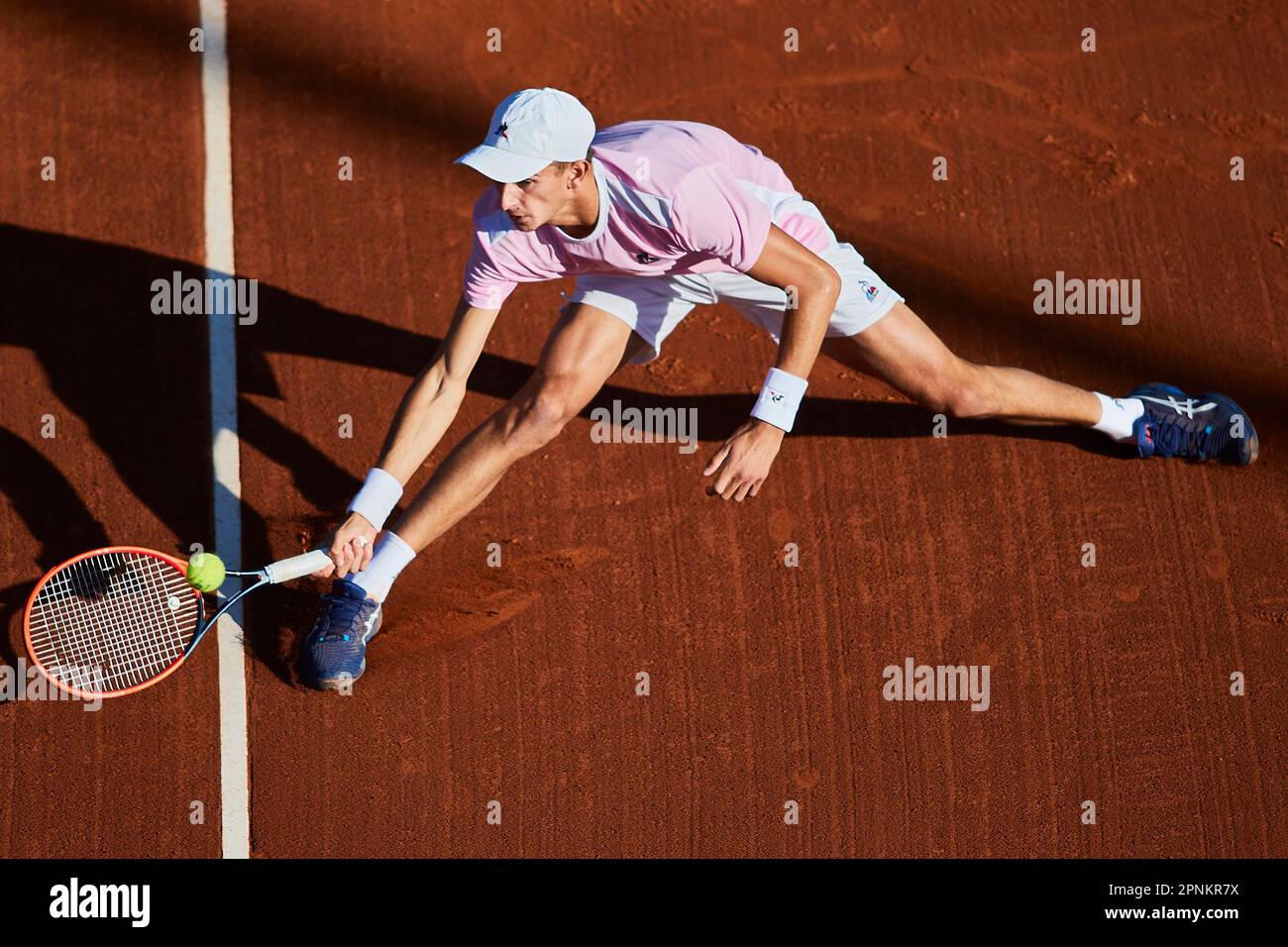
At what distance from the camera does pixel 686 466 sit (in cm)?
659

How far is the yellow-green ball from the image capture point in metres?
5.23

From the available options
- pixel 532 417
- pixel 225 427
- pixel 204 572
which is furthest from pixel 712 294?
pixel 225 427

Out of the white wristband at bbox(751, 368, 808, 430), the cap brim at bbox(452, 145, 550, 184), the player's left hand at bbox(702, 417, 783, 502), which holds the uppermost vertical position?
the cap brim at bbox(452, 145, 550, 184)

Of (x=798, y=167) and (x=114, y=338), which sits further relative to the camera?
(x=798, y=167)

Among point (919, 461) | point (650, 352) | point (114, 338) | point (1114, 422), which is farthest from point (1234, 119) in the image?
point (114, 338)

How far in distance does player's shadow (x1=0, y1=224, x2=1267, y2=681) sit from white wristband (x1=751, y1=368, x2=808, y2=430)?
4.86 ft

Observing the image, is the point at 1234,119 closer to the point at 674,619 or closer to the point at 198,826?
the point at 674,619

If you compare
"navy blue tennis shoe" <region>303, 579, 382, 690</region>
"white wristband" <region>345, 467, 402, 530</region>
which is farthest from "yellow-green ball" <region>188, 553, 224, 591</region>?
"navy blue tennis shoe" <region>303, 579, 382, 690</region>

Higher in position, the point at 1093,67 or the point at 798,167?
the point at 1093,67

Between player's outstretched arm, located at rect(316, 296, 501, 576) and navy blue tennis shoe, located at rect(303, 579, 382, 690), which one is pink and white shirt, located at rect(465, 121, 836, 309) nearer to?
player's outstretched arm, located at rect(316, 296, 501, 576)

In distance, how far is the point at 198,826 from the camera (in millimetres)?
5777
